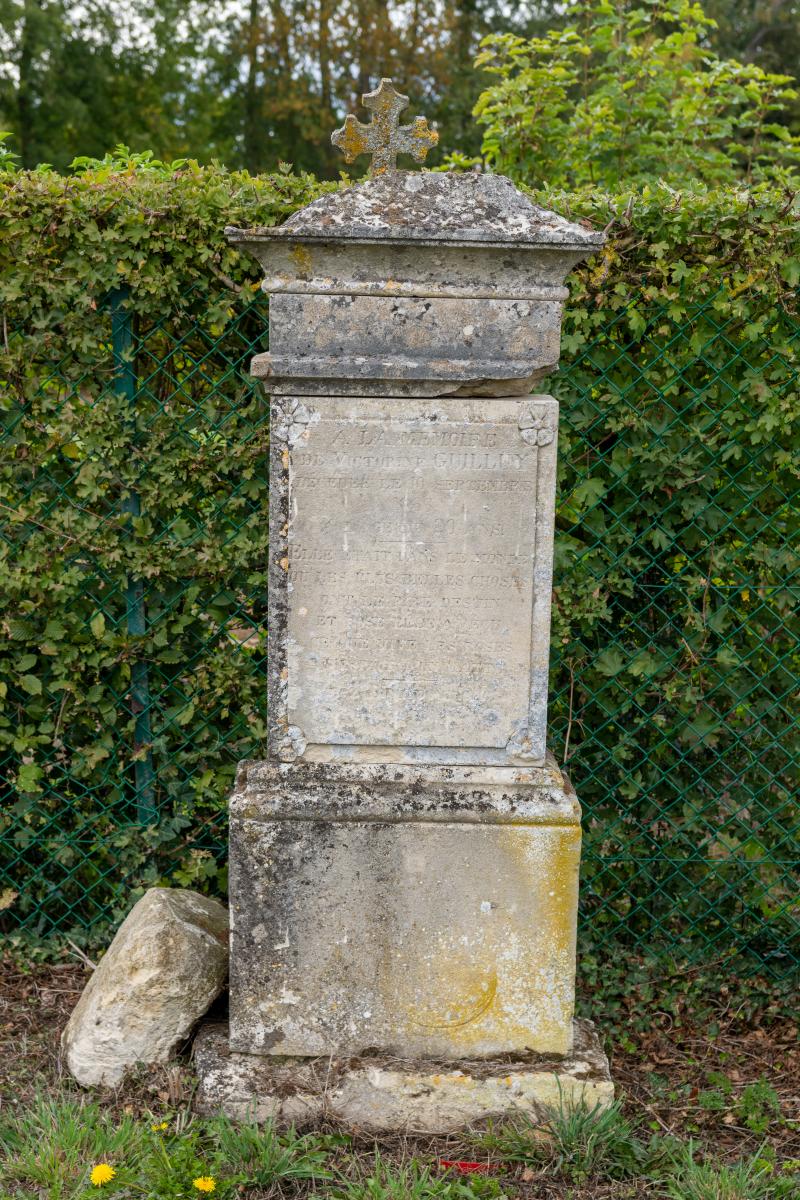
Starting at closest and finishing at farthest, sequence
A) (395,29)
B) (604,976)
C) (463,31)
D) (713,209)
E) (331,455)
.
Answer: (331,455) → (713,209) → (604,976) → (395,29) → (463,31)

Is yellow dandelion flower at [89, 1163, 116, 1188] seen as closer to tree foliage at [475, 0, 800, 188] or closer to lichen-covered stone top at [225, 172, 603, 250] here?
lichen-covered stone top at [225, 172, 603, 250]

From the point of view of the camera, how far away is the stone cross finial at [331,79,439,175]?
2.72 metres

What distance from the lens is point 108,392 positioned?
137 inches

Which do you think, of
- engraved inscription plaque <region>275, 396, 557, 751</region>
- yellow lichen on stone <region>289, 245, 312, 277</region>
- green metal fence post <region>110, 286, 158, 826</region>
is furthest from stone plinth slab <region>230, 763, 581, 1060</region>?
yellow lichen on stone <region>289, 245, 312, 277</region>

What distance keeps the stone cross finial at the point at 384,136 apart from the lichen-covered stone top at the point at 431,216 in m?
0.12

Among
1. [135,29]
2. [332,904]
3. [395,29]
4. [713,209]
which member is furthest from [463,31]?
[332,904]

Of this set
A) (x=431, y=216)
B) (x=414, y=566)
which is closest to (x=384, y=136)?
(x=431, y=216)

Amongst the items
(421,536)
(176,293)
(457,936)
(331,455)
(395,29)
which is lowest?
(457,936)

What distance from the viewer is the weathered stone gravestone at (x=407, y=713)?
266cm

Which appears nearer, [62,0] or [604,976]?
[604,976]

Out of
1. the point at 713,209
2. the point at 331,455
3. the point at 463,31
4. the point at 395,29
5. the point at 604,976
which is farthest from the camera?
the point at 463,31

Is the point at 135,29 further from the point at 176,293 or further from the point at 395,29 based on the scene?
the point at 176,293

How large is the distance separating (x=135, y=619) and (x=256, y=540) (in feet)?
1.59

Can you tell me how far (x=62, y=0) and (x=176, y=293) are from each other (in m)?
15.4
